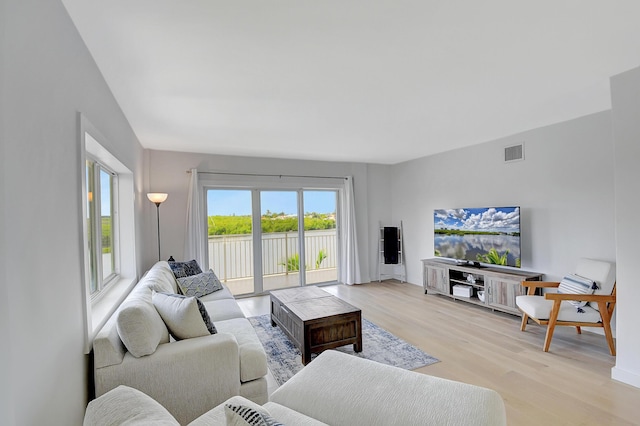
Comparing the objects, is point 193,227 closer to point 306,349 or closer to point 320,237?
point 320,237

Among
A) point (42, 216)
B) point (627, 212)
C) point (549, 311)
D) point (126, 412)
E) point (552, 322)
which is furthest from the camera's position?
point (549, 311)

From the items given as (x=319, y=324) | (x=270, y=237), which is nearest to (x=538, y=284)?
(x=319, y=324)

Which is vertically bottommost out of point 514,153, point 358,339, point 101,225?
point 358,339

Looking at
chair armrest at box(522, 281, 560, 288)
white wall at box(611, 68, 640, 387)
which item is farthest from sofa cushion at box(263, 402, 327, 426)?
chair armrest at box(522, 281, 560, 288)

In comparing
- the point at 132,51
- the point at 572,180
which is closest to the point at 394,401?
the point at 132,51

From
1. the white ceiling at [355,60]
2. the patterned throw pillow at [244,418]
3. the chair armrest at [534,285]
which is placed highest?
the white ceiling at [355,60]

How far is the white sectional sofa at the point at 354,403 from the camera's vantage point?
1.01 meters

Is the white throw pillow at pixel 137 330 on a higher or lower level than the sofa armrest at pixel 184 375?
higher

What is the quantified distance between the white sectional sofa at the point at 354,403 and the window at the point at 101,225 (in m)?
1.47

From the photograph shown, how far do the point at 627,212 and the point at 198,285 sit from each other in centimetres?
416

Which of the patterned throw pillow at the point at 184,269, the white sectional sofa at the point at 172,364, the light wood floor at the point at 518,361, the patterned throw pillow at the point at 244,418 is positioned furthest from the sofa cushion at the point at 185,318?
the light wood floor at the point at 518,361

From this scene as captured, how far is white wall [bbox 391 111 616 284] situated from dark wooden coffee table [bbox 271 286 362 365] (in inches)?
104

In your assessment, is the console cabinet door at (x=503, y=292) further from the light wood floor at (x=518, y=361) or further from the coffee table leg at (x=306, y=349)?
the coffee table leg at (x=306, y=349)

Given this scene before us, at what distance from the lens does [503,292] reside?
396cm
